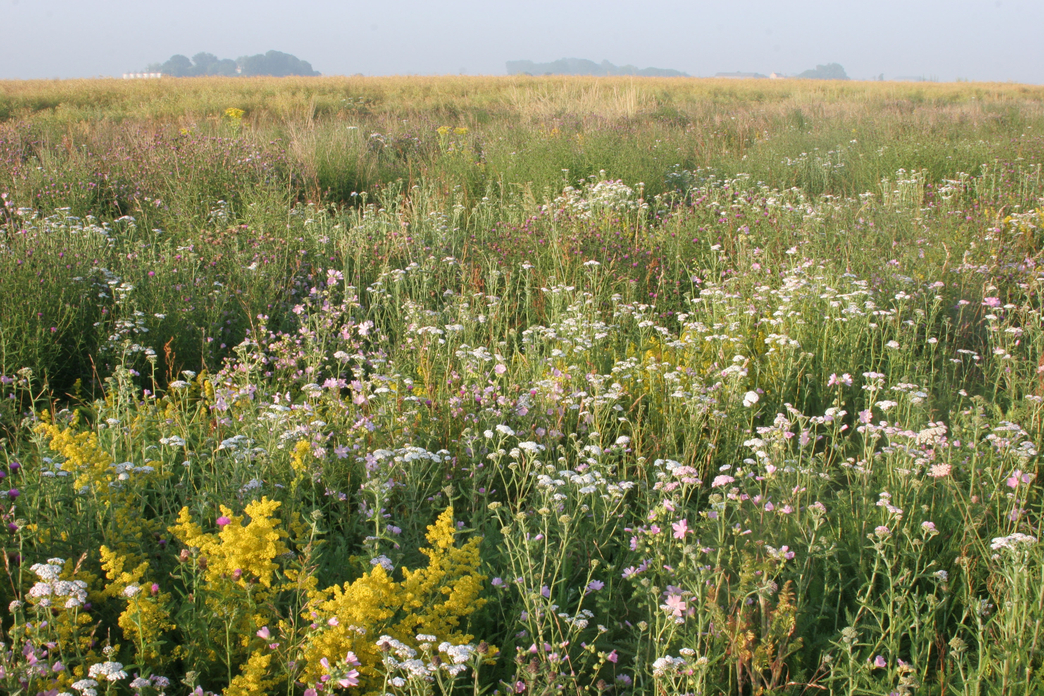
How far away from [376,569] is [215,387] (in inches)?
81.5

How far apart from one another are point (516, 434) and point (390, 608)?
107cm

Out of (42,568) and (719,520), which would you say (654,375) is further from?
(42,568)

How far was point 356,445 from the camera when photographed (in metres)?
2.72

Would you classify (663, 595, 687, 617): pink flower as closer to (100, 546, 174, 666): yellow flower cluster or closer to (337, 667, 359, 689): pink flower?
(337, 667, 359, 689): pink flower

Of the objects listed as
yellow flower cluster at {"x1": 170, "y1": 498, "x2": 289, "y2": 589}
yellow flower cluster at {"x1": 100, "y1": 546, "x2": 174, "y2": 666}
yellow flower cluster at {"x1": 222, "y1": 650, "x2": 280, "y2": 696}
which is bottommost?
yellow flower cluster at {"x1": 222, "y1": 650, "x2": 280, "y2": 696}

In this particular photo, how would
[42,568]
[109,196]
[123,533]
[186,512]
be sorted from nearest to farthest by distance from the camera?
[42,568] → [186,512] → [123,533] → [109,196]

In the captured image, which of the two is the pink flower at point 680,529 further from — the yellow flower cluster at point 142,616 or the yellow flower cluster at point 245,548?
the yellow flower cluster at point 142,616

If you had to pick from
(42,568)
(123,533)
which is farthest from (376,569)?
(123,533)

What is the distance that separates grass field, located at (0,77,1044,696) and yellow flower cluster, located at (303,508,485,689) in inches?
0.4

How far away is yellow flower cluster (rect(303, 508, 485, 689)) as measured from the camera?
5.48ft

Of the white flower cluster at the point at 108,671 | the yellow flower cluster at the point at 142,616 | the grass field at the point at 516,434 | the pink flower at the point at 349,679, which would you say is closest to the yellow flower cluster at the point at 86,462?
the grass field at the point at 516,434

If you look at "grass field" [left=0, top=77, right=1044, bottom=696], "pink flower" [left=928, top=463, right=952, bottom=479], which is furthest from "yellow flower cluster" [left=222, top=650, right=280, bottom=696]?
"pink flower" [left=928, top=463, right=952, bottom=479]

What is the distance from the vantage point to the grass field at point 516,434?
179cm

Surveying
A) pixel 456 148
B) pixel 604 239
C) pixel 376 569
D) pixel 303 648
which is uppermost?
pixel 456 148
